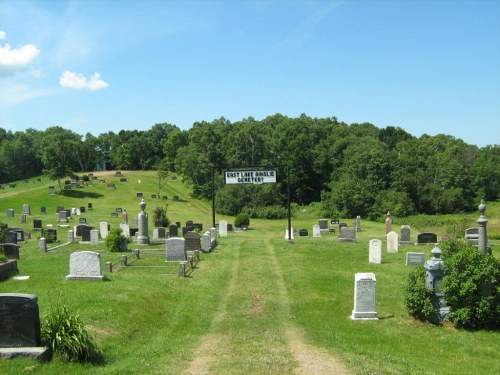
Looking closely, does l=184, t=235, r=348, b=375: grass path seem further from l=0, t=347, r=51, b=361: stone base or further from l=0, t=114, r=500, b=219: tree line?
l=0, t=114, r=500, b=219: tree line

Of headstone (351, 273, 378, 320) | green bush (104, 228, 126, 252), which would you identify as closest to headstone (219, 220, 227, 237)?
green bush (104, 228, 126, 252)

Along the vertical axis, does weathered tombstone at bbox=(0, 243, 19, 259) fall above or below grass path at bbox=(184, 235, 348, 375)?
above

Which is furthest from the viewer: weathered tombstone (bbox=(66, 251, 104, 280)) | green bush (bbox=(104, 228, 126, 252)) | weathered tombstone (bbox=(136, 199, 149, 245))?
weathered tombstone (bbox=(136, 199, 149, 245))

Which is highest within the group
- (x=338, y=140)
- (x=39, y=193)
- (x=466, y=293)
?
(x=338, y=140)

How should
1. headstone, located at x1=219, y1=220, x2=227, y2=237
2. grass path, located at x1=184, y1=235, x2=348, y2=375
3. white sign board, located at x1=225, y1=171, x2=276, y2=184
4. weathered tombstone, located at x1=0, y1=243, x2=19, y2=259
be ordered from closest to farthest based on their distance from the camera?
grass path, located at x1=184, y1=235, x2=348, y2=375, weathered tombstone, located at x1=0, y1=243, x2=19, y2=259, white sign board, located at x1=225, y1=171, x2=276, y2=184, headstone, located at x1=219, y1=220, x2=227, y2=237

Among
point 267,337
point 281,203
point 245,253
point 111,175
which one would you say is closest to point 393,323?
point 267,337

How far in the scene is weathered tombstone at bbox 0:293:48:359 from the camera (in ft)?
32.6

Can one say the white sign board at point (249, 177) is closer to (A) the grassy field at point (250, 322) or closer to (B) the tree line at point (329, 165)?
(A) the grassy field at point (250, 322)

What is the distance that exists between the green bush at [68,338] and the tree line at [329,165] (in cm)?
5017

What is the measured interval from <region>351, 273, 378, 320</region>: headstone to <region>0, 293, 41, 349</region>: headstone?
8.97 metres

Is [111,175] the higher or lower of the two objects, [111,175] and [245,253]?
the higher

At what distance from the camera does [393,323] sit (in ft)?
47.9

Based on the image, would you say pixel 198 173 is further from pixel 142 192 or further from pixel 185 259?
pixel 185 259

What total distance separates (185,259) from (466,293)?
1351 cm
